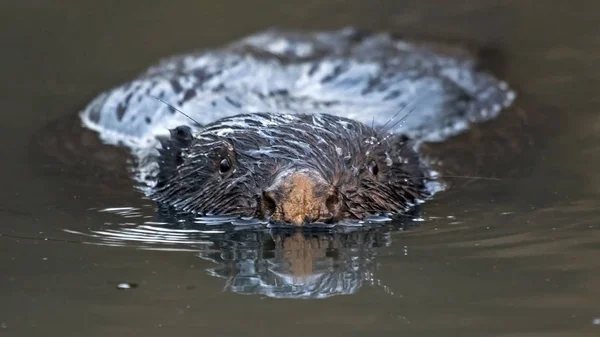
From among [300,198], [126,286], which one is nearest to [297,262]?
[300,198]

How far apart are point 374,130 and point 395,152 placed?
7.2 inches

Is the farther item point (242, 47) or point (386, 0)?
point (386, 0)

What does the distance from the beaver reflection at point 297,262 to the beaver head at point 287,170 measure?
130mm

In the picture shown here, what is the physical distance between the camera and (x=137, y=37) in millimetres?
13406

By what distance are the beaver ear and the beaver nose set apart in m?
1.12

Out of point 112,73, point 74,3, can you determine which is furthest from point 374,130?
point 74,3

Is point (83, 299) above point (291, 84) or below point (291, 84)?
below

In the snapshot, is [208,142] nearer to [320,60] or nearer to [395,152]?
[395,152]

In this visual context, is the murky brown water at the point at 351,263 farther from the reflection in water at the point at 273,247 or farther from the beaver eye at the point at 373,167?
the beaver eye at the point at 373,167

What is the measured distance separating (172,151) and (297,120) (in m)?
0.86

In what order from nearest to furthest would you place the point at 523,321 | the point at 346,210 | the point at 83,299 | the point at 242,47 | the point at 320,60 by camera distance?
the point at 523,321 → the point at 83,299 → the point at 346,210 → the point at 320,60 → the point at 242,47

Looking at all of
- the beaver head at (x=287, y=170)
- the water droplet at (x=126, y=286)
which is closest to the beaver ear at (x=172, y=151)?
the beaver head at (x=287, y=170)

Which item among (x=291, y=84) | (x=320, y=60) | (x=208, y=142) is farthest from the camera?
(x=320, y=60)

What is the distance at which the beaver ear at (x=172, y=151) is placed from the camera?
7055 millimetres
